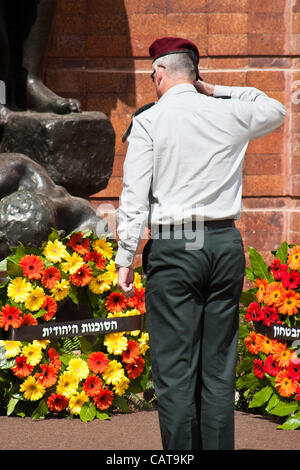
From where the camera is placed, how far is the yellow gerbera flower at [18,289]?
3670mm

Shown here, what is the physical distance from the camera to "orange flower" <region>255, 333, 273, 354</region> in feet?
12.1

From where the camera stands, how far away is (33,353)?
3.65 metres

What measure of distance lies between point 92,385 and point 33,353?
1.10 feet

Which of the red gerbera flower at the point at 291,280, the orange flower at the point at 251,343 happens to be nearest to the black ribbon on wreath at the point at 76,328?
the orange flower at the point at 251,343

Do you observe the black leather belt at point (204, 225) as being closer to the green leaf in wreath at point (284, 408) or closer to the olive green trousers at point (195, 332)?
the olive green trousers at point (195, 332)

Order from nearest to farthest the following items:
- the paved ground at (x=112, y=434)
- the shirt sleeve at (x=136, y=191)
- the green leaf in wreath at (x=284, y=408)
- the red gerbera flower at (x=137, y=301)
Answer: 1. the shirt sleeve at (x=136, y=191)
2. the paved ground at (x=112, y=434)
3. the green leaf in wreath at (x=284, y=408)
4. the red gerbera flower at (x=137, y=301)

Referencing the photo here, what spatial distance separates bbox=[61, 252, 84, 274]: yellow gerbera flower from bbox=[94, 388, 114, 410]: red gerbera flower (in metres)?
0.62

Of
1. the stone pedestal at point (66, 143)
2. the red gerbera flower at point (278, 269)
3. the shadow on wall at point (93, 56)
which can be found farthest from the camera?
the shadow on wall at point (93, 56)

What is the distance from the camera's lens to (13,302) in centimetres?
371

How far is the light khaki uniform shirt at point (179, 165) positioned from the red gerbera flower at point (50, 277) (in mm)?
1251

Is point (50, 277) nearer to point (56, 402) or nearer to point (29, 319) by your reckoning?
point (29, 319)

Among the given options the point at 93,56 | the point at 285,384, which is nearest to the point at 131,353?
the point at 285,384

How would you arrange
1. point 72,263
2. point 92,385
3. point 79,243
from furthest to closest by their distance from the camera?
point 79,243 < point 72,263 < point 92,385
